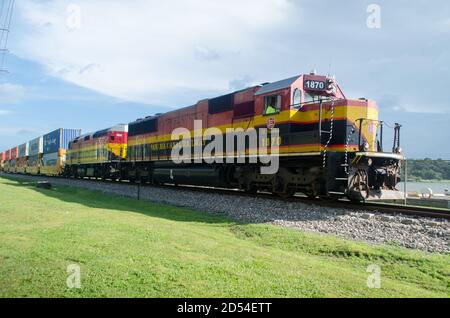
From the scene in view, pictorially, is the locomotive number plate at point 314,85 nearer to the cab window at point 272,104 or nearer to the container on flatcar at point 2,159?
the cab window at point 272,104

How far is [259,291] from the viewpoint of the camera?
15.8 feet

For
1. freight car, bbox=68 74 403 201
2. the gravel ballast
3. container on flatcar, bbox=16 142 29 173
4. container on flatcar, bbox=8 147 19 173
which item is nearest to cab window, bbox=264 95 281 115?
freight car, bbox=68 74 403 201

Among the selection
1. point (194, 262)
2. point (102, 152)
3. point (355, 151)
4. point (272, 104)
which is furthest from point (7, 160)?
point (194, 262)

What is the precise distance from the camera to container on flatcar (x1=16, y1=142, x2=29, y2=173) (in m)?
56.4

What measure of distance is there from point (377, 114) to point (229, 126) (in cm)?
612

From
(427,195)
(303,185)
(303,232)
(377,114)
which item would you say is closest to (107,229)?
(303,232)

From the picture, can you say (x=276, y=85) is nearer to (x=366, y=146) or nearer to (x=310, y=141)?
(x=310, y=141)

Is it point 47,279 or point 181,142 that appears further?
point 181,142

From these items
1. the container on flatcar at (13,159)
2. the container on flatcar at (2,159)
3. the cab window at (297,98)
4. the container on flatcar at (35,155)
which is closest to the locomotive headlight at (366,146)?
the cab window at (297,98)

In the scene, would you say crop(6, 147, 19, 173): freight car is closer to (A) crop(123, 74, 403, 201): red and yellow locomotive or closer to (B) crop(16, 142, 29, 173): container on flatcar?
(B) crop(16, 142, 29, 173): container on flatcar

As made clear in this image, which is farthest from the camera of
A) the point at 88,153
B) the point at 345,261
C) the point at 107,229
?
the point at 88,153

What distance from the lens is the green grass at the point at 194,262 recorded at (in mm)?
4844

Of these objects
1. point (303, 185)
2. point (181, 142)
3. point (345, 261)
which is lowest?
point (345, 261)
